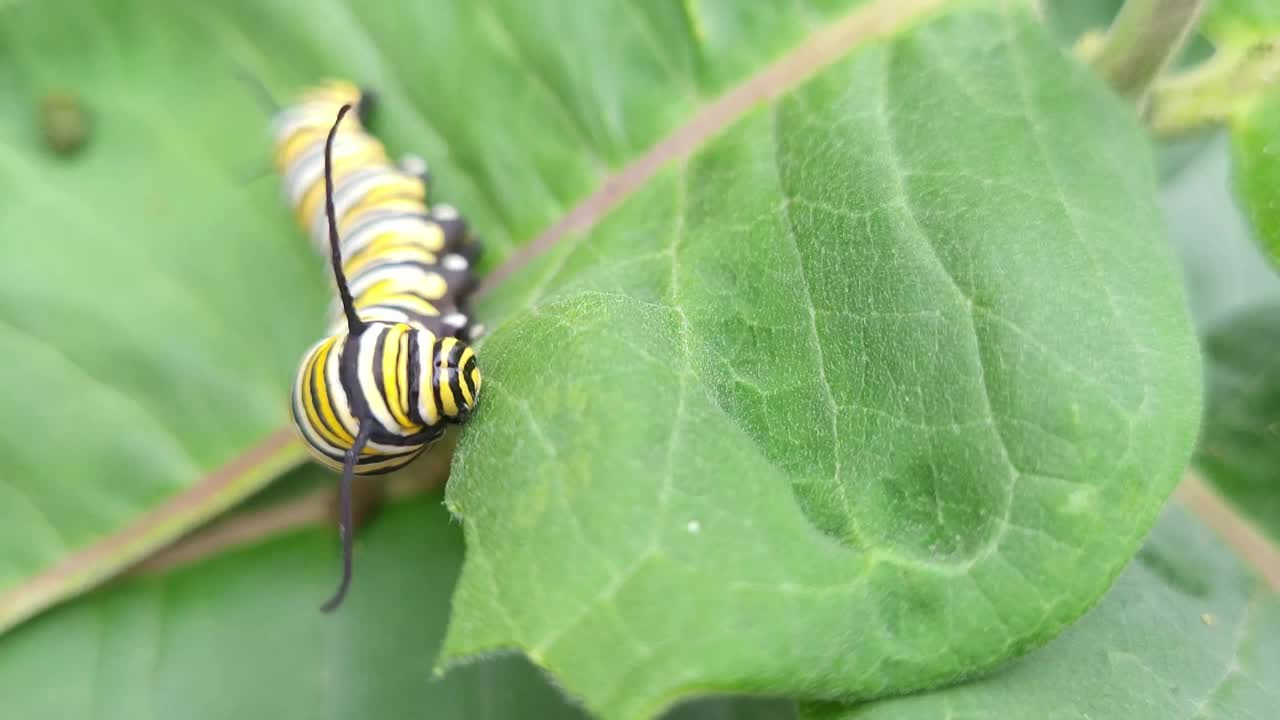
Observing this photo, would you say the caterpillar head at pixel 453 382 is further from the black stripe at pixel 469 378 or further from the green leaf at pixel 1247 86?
the green leaf at pixel 1247 86

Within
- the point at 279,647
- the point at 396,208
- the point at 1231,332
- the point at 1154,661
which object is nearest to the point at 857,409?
the point at 1154,661

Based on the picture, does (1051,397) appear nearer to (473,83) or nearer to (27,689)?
(473,83)

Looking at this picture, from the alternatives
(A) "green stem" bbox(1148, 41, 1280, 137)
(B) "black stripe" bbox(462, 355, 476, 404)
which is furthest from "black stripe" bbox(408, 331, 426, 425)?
(A) "green stem" bbox(1148, 41, 1280, 137)

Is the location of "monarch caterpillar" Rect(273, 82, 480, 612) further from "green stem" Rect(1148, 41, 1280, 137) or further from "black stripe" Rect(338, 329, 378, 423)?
"green stem" Rect(1148, 41, 1280, 137)

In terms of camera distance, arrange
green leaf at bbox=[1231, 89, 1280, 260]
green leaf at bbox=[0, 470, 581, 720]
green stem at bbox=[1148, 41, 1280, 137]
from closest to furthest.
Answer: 1. green leaf at bbox=[1231, 89, 1280, 260]
2. green stem at bbox=[1148, 41, 1280, 137]
3. green leaf at bbox=[0, 470, 581, 720]

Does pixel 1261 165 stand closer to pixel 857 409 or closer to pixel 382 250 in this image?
pixel 857 409

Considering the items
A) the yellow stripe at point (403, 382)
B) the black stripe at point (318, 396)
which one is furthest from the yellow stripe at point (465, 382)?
the black stripe at point (318, 396)
